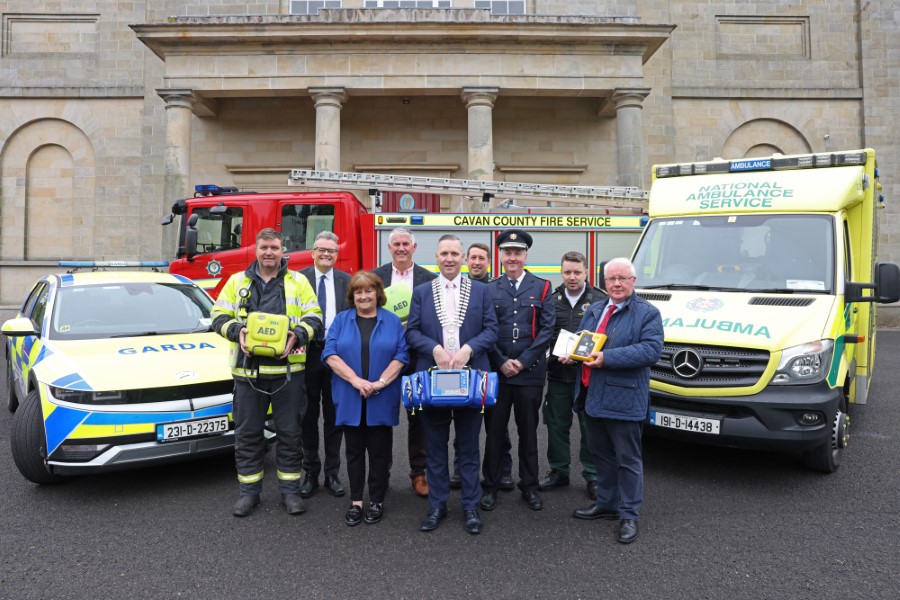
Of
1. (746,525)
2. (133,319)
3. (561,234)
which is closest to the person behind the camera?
(746,525)

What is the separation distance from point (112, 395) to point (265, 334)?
4.30ft

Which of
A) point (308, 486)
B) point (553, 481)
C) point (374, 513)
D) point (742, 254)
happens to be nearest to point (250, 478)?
point (308, 486)

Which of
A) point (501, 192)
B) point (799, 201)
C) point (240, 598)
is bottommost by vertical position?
point (240, 598)

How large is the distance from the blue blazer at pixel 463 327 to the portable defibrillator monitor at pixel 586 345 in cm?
55

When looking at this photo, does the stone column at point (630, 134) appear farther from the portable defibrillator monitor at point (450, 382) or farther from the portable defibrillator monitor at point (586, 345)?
the portable defibrillator monitor at point (450, 382)

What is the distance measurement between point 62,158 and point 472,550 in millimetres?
19684

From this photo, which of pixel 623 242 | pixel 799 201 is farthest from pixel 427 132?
pixel 799 201

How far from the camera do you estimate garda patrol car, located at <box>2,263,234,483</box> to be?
167 inches

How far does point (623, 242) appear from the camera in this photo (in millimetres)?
10406

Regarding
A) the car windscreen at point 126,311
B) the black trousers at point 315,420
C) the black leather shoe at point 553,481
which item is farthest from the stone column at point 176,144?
the black leather shoe at point 553,481

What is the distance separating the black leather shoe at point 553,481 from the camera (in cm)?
470

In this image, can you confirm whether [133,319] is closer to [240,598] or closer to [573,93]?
[240,598]

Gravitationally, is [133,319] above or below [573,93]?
below

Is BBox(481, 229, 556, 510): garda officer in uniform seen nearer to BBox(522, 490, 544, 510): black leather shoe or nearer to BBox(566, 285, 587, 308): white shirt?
BBox(522, 490, 544, 510): black leather shoe
